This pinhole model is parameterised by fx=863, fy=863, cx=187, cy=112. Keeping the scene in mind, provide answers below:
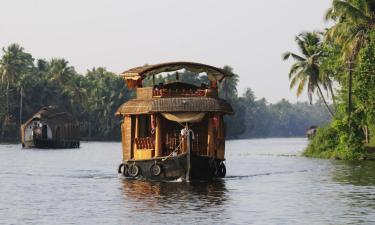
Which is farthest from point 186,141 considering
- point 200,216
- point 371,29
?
point 371,29

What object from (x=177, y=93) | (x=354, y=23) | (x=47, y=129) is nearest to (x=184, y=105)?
(x=177, y=93)

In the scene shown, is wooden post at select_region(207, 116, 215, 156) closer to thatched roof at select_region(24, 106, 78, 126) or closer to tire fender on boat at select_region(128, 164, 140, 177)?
tire fender on boat at select_region(128, 164, 140, 177)

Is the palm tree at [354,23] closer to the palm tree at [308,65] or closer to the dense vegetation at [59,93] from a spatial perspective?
the palm tree at [308,65]

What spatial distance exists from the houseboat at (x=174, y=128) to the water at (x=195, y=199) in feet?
2.95

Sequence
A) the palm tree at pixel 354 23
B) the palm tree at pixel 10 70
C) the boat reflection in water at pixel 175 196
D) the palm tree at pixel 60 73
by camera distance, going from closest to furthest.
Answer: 1. the boat reflection in water at pixel 175 196
2. the palm tree at pixel 354 23
3. the palm tree at pixel 10 70
4. the palm tree at pixel 60 73

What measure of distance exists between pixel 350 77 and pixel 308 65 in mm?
16482

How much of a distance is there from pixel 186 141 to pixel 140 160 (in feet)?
11.8

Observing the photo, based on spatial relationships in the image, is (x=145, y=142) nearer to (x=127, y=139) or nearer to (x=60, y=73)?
(x=127, y=139)

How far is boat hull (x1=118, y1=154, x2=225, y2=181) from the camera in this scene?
1596 inches

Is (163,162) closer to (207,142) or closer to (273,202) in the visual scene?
(207,142)

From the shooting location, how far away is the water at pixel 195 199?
28.4 meters

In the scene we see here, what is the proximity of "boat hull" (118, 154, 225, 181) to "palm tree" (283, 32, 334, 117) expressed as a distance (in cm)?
3634

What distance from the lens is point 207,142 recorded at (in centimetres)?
4291

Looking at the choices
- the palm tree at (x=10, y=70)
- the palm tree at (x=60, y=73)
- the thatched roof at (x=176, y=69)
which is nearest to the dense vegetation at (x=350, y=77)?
the thatched roof at (x=176, y=69)
